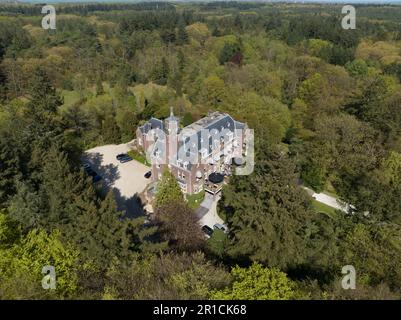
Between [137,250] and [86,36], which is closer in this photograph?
[137,250]

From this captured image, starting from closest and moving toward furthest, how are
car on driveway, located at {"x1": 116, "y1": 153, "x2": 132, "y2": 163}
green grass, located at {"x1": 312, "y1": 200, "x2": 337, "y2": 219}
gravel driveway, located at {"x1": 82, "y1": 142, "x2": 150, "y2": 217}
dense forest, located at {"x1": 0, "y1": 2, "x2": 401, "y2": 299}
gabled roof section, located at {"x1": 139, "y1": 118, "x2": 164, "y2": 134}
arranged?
dense forest, located at {"x1": 0, "y1": 2, "x2": 401, "y2": 299} → green grass, located at {"x1": 312, "y1": 200, "x2": 337, "y2": 219} → gravel driveway, located at {"x1": 82, "y1": 142, "x2": 150, "y2": 217} → gabled roof section, located at {"x1": 139, "y1": 118, "x2": 164, "y2": 134} → car on driveway, located at {"x1": 116, "y1": 153, "x2": 132, "y2": 163}

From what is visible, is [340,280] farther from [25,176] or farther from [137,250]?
[25,176]

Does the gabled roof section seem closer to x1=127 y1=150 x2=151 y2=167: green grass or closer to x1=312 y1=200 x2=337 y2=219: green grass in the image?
x1=127 y1=150 x2=151 y2=167: green grass

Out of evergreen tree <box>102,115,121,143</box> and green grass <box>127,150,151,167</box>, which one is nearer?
green grass <box>127,150,151,167</box>

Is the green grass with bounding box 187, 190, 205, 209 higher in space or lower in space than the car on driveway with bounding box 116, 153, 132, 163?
lower

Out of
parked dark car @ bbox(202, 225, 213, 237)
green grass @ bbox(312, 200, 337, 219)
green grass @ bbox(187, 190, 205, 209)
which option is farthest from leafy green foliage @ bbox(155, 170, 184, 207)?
green grass @ bbox(312, 200, 337, 219)

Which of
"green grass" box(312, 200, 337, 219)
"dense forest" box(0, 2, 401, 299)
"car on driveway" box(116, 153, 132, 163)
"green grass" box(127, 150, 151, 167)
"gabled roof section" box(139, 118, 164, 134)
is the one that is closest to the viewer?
"dense forest" box(0, 2, 401, 299)
